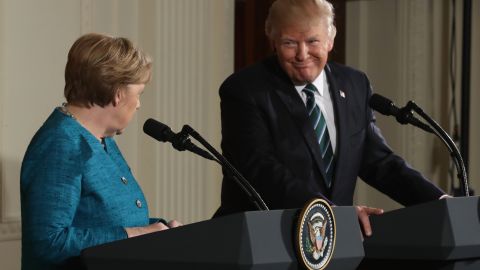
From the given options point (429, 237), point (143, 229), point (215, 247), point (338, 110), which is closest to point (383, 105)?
point (338, 110)

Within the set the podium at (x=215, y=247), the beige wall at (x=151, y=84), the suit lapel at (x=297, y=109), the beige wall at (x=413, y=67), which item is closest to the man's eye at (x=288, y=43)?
the suit lapel at (x=297, y=109)

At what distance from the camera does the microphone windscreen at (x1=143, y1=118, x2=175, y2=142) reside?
233 centimetres

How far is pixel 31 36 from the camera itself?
13.9 ft

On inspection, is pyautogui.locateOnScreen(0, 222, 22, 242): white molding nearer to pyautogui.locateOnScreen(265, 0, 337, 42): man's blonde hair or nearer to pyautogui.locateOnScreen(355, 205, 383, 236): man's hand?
pyautogui.locateOnScreen(265, 0, 337, 42): man's blonde hair

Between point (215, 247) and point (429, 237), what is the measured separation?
2.34 ft

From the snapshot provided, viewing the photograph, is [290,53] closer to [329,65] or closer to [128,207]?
[329,65]

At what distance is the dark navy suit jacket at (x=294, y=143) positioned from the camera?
290 centimetres

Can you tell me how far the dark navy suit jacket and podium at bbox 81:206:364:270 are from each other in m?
0.83

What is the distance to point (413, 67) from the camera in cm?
596

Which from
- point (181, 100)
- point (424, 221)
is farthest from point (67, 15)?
point (424, 221)

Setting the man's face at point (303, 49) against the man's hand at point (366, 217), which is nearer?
the man's hand at point (366, 217)

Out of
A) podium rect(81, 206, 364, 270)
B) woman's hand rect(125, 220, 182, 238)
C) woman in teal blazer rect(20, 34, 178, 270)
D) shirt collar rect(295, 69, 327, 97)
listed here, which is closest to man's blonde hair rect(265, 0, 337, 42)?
shirt collar rect(295, 69, 327, 97)

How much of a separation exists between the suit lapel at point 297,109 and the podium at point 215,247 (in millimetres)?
941

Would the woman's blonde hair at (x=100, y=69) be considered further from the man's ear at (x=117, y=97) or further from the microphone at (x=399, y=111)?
the microphone at (x=399, y=111)
